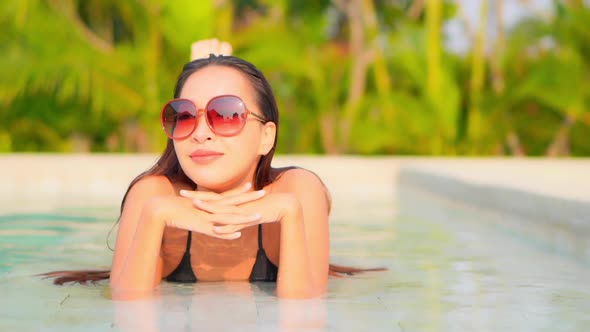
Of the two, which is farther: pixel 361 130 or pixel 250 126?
pixel 361 130

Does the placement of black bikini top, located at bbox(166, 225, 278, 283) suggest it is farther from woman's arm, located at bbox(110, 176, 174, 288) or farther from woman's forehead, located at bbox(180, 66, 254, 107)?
woman's forehead, located at bbox(180, 66, 254, 107)

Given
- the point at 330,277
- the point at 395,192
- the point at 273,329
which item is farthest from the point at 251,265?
the point at 395,192

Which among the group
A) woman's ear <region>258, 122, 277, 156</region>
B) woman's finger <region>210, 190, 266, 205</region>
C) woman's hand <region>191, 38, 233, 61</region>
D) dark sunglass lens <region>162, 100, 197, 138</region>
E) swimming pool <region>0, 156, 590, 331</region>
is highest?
woman's hand <region>191, 38, 233, 61</region>

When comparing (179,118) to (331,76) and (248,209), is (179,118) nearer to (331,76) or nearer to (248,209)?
(248,209)

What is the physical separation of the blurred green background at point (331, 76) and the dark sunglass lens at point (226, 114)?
28.4ft

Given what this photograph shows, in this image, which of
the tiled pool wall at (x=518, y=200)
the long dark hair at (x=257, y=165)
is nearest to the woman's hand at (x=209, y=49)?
the long dark hair at (x=257, y=165)

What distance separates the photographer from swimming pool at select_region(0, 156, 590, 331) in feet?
8.54

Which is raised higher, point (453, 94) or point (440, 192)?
point (453, 94)

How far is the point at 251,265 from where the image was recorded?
3.39m

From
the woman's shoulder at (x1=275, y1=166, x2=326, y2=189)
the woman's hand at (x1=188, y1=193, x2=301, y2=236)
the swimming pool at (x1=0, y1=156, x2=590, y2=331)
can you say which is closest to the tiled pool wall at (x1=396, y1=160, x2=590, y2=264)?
the swimming pool at (x1=0, y1=156, x2=590, y2=331)

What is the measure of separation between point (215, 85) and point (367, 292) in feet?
2.97

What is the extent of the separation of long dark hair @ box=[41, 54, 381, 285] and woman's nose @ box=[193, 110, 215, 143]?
8.3 inches

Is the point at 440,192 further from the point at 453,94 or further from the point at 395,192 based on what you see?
the point at 453,94

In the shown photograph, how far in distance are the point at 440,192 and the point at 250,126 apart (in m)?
4.74
